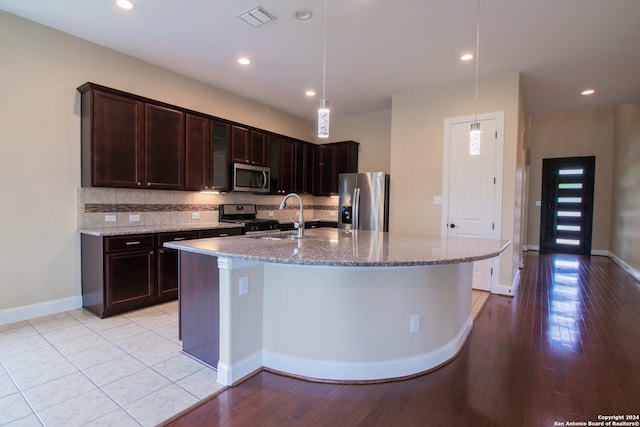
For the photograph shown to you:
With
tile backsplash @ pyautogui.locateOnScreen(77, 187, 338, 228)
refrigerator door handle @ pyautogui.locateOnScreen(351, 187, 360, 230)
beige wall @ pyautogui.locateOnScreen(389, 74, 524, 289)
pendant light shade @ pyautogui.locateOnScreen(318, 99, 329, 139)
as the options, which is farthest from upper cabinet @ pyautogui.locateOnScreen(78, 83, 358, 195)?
pendant light shade @ pyautogui.locateOnScreen(318, 99, 329, 139)

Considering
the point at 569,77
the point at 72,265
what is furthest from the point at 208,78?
the point at 569,77

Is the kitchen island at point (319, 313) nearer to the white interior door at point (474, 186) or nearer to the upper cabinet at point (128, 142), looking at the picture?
the upper cabinet at point (128, 142)

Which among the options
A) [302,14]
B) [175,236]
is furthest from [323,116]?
[175,236]

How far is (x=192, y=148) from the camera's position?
159 inches

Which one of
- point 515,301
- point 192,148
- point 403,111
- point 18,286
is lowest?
point 515,301

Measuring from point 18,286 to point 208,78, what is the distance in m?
3.18

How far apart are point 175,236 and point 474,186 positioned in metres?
3.85

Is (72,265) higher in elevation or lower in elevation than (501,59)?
lower

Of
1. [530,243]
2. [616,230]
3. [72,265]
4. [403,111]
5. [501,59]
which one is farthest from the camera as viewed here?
[530,243]

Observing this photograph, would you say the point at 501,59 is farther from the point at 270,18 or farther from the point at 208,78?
the point at 208,78

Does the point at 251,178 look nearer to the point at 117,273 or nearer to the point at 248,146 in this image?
the point at 248,146

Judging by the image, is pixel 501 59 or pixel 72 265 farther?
pixel 501 59

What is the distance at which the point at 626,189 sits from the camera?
6.05 metres

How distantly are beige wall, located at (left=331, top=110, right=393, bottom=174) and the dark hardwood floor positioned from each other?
3.45 meters
